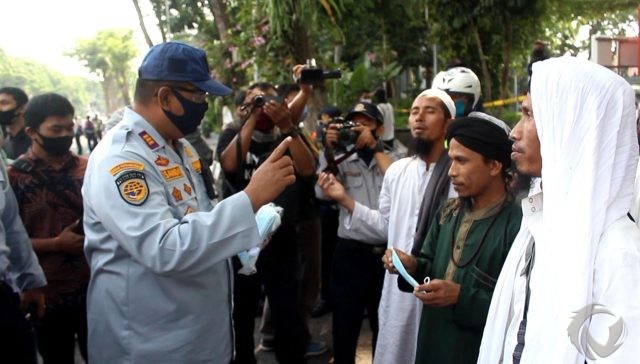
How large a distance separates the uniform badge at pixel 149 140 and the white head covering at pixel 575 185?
1349 mm

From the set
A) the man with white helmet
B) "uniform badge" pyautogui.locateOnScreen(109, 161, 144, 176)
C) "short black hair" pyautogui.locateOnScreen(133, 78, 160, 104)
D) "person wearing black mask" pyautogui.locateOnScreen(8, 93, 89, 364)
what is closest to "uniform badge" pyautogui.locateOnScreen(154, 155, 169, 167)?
"uniform badge" pyautogui.locateOnScreen(109, 161, 144, 176)

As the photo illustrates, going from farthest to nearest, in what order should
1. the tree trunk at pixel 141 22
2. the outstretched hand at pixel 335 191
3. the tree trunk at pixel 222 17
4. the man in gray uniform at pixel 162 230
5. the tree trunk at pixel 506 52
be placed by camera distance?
the tree trunk at pixel 222 17 < the tree trunk at pixel 506 52 < the tree trunk at pixel 141 22 < the outstretched hand at pixel 335 191 < the man in gray uniform at pixel 162 230

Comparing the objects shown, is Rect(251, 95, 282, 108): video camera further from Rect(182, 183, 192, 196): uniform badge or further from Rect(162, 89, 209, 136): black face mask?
Rect(182, 183, 192, 196): uniform badge

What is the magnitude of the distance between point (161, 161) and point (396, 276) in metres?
1.44

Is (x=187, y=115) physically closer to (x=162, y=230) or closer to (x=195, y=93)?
(x=195, y=93)

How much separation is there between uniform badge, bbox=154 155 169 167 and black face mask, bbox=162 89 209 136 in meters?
0.16

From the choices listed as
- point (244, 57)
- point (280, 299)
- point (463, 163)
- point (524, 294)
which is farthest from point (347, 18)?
point (524, 294)

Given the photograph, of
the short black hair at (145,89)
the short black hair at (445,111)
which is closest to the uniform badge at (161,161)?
the short black hair at (145,89)

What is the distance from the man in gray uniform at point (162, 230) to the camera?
188 centimetres

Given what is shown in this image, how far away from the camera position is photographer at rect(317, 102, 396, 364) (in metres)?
3.49

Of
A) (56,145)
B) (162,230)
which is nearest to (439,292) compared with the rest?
(162,230)

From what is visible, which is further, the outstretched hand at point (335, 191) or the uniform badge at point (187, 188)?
the outstretched hand at point (335, 191)

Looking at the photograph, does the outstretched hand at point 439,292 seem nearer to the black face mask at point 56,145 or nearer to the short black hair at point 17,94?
the black face mask at point 56,145

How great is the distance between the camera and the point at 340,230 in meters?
3.63
